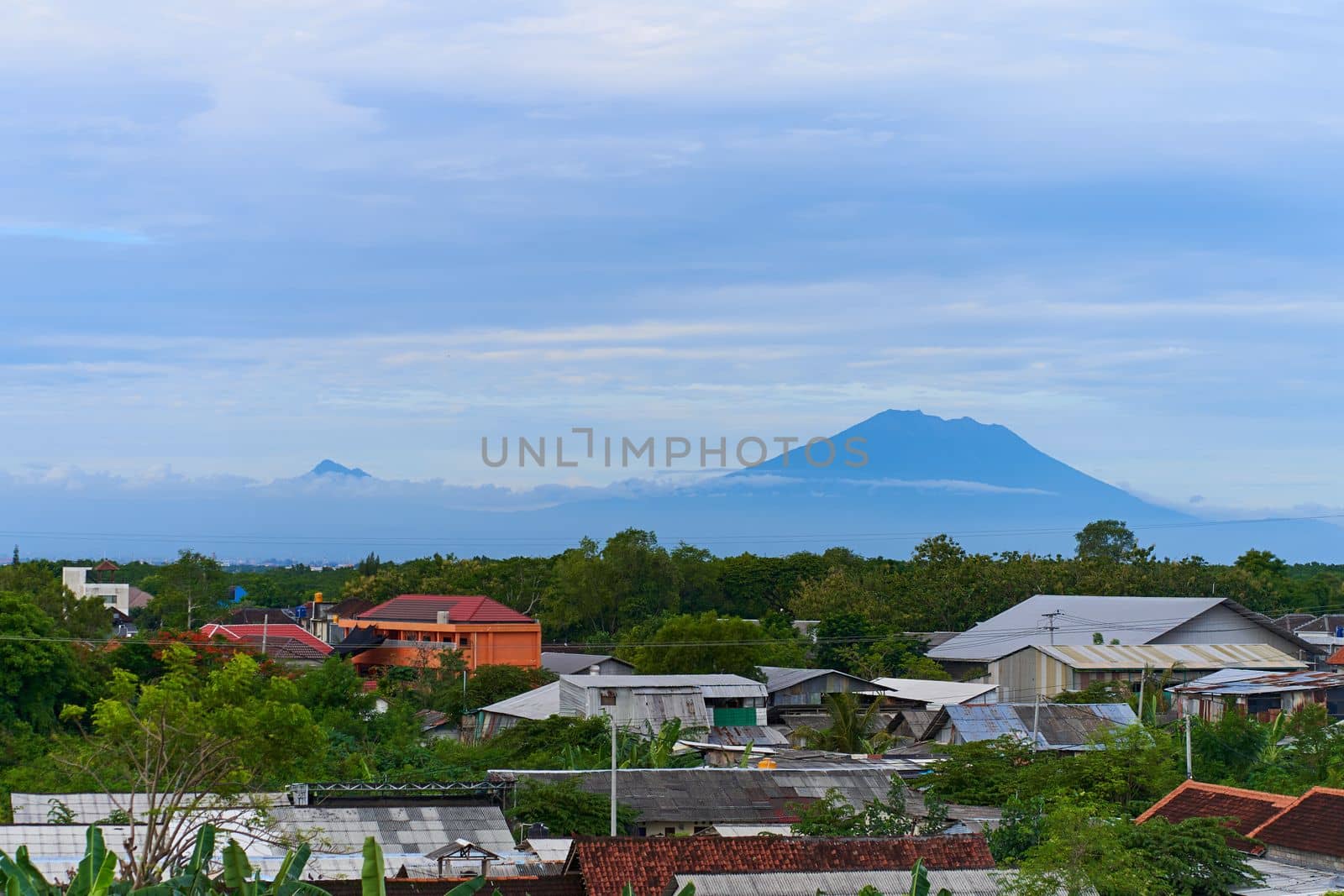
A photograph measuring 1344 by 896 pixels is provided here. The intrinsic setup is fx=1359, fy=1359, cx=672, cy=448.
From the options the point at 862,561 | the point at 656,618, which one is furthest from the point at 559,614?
the point at 862,561

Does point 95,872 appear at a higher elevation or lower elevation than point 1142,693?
higher

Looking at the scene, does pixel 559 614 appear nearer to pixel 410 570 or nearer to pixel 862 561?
pixel 410 570

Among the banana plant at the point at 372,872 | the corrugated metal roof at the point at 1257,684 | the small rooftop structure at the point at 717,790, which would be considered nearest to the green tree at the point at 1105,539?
the corrugated metal roof at the point at 1257,684

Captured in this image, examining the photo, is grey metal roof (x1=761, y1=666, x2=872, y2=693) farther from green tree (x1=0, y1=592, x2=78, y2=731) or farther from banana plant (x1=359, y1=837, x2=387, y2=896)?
banana plant (x1=359, y1=837, x2=387, y2=896)

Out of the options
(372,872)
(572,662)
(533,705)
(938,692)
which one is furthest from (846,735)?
(372,872)

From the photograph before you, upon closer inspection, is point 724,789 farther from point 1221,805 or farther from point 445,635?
point 445,635

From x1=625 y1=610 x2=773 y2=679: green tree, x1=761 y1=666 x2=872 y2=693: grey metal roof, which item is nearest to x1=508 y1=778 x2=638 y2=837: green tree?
x1=761 y1=666 x2=872 y2=693: grey metal roof

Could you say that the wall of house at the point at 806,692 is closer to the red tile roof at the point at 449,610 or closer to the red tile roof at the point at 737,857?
the red tile roof at the point at 449,610

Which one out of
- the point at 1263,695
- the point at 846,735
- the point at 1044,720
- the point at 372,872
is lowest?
the point at 846,735
